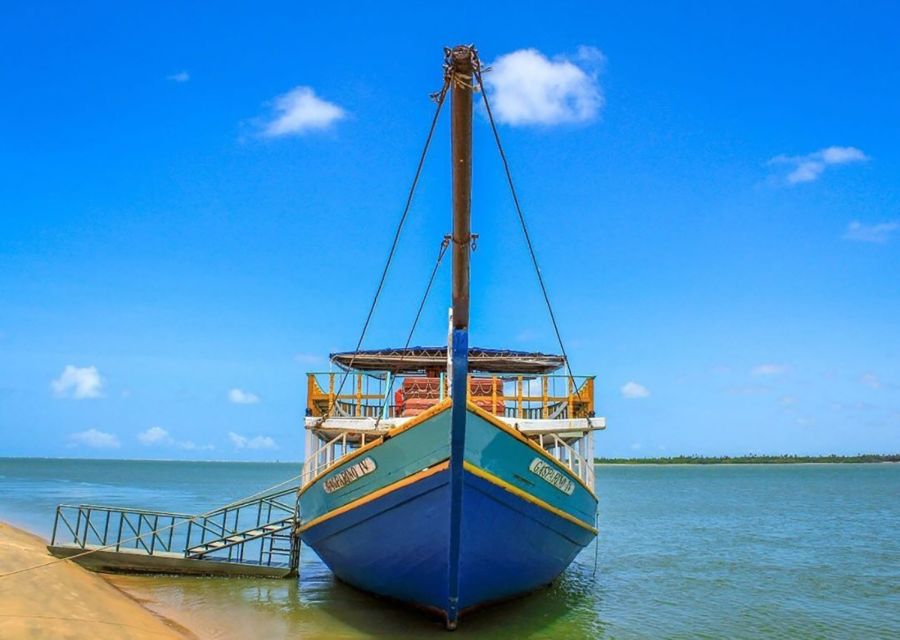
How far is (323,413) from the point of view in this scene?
14914mm

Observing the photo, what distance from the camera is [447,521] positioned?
9484 mm

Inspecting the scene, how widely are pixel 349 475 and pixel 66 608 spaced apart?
15.0 feet

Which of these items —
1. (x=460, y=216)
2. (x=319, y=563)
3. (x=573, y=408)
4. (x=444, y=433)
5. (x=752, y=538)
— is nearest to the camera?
(x=460, y=216)

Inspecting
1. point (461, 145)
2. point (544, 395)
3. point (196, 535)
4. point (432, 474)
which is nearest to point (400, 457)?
point (432, 474)

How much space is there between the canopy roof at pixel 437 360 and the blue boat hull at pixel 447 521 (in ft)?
13.5

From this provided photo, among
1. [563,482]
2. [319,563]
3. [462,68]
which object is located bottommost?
Answer: [319,563]

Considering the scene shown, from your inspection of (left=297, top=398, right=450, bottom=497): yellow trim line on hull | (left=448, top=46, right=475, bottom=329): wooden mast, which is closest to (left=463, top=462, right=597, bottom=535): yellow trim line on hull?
(left=297, top=398, right=450, bottom=497): yellow trim line on hull

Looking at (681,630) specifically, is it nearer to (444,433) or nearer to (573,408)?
(573,408)

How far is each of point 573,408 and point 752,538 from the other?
16.4m

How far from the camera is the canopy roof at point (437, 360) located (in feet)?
51.4

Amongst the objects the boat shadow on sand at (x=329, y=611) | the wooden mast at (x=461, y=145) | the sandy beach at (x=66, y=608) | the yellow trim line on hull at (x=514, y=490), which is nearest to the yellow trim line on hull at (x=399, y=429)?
the yellow trim line on hull at (x=514, y=490)

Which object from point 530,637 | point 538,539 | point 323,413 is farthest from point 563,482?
point 323,413

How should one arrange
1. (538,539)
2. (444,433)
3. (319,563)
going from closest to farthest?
(444,433) < (538,539) < (319,563)

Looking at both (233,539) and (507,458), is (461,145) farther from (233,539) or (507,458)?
(233,539)
